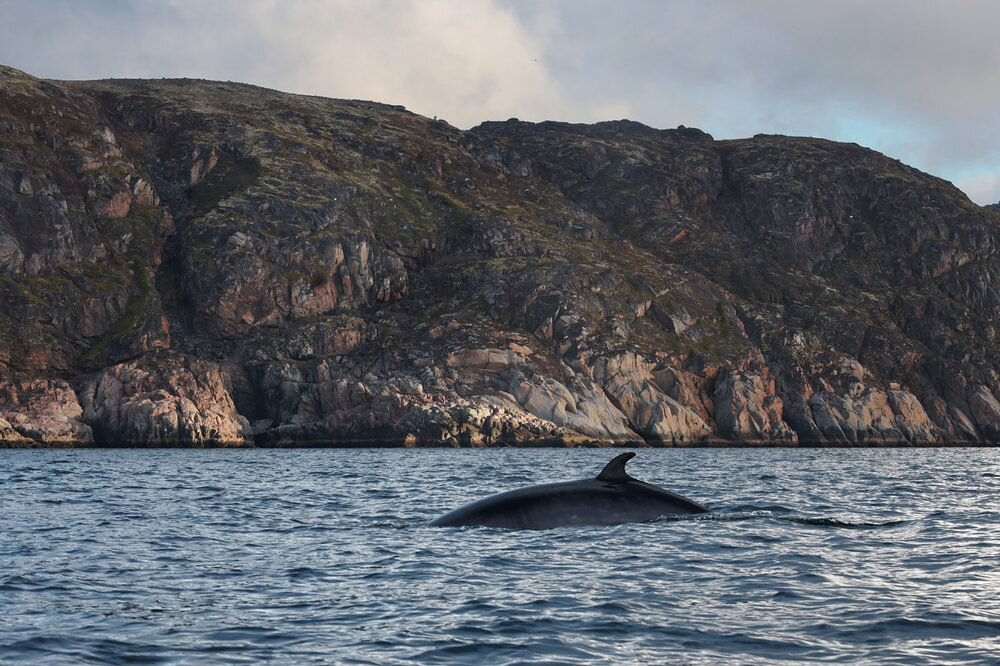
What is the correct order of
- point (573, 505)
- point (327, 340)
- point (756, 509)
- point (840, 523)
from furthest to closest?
1. point (327, 340)
2. point (756, 509)
3. point (840, 523)
4. point (573, 505)

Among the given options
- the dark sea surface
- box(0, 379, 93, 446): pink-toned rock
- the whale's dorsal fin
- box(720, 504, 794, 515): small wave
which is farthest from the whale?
box(0, 379, 93, 446): pink-toned rock

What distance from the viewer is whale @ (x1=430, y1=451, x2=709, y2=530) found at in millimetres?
27422

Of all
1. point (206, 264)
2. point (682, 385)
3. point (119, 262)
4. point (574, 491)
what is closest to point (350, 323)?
point (206, 264)

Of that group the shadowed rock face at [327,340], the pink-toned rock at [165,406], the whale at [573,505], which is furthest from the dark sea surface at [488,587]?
the shadowed rock face at [327,340]

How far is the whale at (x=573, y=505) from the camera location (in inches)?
1080

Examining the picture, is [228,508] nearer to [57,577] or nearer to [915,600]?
[57,577]

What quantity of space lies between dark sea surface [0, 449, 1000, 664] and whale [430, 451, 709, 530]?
0.54 metres

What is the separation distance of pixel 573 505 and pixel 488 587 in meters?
7.44

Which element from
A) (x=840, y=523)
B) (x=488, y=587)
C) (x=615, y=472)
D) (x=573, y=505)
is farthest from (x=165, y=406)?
(x=488, y=587)

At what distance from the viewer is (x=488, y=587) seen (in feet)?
66.5

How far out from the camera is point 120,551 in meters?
25.1

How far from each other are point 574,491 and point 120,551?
423 inches

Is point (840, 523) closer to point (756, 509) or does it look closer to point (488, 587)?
point (756, 509)

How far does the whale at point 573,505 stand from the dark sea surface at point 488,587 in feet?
1.76
